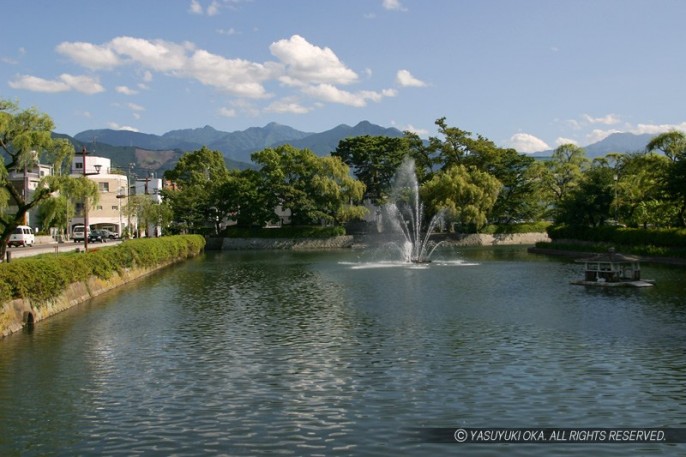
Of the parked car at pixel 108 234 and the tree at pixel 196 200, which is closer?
the parked car at pixel 108 234

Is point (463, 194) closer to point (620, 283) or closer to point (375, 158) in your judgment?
point (375, 158)

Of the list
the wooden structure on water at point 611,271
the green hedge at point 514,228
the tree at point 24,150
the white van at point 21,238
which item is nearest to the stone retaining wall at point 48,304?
the tree at point 24,150

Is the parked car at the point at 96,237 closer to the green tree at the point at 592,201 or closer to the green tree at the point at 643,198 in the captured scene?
the green tree at the point at 592,201

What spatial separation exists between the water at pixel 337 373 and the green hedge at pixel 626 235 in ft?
77.8

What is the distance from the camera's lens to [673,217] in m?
66.4

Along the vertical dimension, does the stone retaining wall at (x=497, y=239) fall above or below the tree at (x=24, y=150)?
below

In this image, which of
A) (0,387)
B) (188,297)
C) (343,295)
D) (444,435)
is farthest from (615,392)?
(188,297)

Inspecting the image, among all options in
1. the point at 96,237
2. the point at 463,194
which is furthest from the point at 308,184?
the point at 96,237

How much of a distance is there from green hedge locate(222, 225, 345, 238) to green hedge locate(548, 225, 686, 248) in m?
33.0

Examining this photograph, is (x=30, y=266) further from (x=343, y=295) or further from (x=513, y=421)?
(x=513, y=421)

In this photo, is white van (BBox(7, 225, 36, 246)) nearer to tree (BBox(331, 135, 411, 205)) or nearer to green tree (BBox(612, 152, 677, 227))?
tree (BBox(331, 135, 411, 205))

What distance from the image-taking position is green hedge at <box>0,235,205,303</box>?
947 inches

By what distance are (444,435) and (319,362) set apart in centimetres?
693

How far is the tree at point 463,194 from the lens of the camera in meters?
90.3
